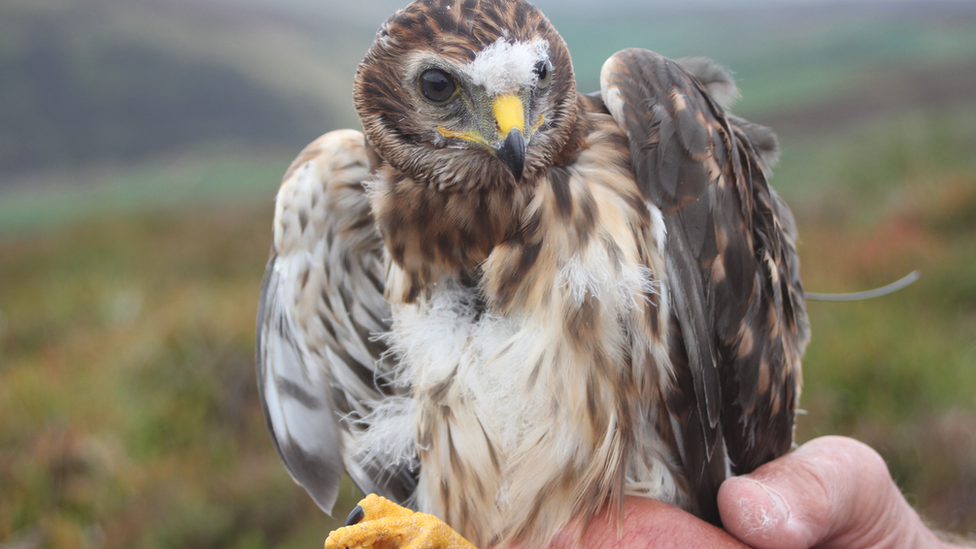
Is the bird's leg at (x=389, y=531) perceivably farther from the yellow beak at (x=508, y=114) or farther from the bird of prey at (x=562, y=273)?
the yellow beak at (x=508, y=114)

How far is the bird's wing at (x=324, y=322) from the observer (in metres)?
2.45

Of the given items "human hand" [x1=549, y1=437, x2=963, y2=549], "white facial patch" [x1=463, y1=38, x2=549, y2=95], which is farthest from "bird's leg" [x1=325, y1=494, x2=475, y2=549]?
"white facial patch" [x1=463, y1=38, x2=549, y2=95]

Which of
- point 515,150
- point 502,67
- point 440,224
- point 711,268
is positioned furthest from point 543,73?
point 711,268

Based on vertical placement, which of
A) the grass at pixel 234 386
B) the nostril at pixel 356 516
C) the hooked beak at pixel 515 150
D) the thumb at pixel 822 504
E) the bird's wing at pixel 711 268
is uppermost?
the hooked beak at pixel 515 150

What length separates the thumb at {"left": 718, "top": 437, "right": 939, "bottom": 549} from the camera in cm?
196

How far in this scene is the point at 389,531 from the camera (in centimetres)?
199

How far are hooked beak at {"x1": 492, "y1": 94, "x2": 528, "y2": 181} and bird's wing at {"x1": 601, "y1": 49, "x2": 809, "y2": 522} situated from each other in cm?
45

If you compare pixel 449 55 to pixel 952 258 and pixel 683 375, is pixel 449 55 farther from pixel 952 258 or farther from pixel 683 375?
pixel 952 258

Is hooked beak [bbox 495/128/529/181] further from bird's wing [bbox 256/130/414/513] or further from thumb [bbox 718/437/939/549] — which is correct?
thumb [bbox 718/437/939/549]

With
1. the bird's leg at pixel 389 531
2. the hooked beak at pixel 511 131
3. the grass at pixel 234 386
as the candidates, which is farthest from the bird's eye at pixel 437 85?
the grass at pixel 234 386

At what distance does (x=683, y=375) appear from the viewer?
197cm

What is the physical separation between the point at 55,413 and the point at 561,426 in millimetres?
4477

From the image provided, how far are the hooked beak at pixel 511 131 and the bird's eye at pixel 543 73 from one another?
113 millimetres

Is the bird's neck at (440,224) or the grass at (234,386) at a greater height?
the bird's neck at (440,224)
